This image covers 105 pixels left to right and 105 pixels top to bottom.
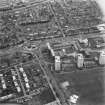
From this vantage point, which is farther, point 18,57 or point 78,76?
point 18,57

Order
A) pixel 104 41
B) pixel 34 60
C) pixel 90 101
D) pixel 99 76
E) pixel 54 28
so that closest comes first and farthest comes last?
1. pixel 90 101
2. pixel 99 76
3. pixel 34 60
4. pixel 104 41
5. pixel 54 28

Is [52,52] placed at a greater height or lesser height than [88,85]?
greater

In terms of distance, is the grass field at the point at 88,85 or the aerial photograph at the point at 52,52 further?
the aerial photograph at the point at 52,52

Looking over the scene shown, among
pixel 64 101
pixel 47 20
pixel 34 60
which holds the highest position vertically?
pixel 47 20

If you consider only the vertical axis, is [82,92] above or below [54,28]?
below

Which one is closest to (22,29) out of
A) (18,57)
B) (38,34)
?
(38,34)

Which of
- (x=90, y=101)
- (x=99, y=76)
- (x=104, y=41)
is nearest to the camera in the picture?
(x=90, y=101)

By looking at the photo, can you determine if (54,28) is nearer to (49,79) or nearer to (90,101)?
(49,79)

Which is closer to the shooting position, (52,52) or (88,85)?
(88,85)
